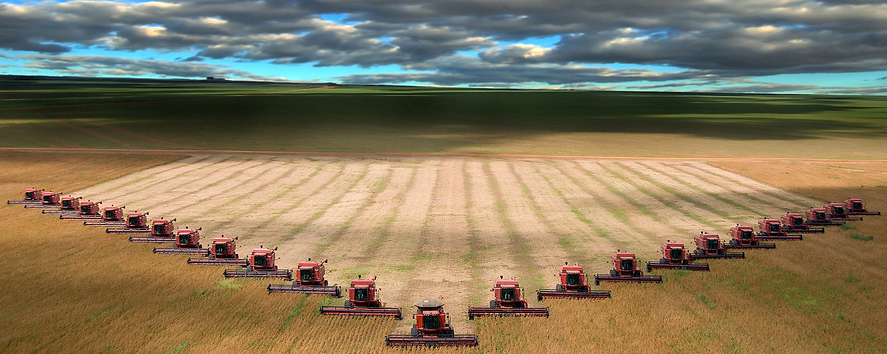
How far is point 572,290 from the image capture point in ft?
84.5

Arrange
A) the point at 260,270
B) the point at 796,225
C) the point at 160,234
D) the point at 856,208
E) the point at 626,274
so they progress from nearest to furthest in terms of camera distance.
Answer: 1. the point at 626,274
2. the point at 260,270
3. the point at 160,234
4. the point at 796,225
5. the point at 856,208

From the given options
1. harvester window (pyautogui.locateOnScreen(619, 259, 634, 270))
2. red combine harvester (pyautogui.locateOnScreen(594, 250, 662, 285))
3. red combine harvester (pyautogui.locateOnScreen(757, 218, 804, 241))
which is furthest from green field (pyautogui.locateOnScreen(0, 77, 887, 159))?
harvester window (pyautogui.locateOnScreen(619, 259, 634, 270))

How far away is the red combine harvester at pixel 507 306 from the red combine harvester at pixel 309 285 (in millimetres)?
6583

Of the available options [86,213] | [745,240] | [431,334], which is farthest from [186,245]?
[745,240]

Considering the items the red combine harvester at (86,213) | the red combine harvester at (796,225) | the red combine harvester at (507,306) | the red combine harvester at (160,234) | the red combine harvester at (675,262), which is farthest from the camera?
the red combine harvester at (86,213)

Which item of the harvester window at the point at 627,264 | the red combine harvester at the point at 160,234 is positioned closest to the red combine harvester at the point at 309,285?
the red combine harvester at the point at 160,234

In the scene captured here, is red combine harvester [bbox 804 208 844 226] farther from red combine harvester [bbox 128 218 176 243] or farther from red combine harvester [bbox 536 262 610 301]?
Result: red combine harvester [bbox 128 218 176 243]

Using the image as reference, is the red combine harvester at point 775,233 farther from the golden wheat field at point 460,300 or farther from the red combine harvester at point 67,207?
the red combine harvester at point 67,207

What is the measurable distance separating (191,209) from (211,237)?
9850 mm

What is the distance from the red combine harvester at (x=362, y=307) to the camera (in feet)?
76.6

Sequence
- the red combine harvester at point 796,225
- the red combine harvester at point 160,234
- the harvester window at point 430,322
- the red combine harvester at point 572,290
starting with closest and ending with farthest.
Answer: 1. the harvester window at point 430,322
2. the red combine harvester at point 572,290
3. the red combine harvester at point 160,234
4. the red combine harvester at point 796,225

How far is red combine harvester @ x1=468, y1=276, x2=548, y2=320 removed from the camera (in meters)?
23.3

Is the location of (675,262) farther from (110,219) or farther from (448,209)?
(110,219)

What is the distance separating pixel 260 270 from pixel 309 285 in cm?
342
